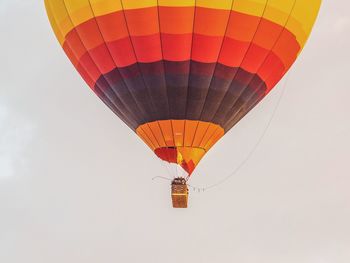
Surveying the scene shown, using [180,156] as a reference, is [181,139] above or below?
above

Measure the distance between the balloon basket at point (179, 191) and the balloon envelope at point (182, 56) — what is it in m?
0.39

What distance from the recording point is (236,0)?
2300 cm

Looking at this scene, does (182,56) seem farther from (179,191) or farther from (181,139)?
(179,191)

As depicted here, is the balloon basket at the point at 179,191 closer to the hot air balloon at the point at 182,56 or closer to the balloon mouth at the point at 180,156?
the hot air balloon at the point at 182,56

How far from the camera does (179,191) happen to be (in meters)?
24.2

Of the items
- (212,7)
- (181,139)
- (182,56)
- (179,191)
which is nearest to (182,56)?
(182,56)

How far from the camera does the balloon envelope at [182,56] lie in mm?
23172

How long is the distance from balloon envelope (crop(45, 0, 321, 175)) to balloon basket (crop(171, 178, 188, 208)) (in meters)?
0.39

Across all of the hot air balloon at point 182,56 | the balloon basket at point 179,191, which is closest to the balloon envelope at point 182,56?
the hot air balloon at point 182,56

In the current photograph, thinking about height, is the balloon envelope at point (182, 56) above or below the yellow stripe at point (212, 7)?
below

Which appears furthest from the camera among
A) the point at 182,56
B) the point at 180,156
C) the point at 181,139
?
the point at 180,156

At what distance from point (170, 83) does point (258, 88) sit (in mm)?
2368

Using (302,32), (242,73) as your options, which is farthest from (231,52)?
(302,32)

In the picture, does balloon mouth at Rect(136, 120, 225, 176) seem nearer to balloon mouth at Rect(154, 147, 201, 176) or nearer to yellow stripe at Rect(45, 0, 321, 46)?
balloon mouth at Rect(154, 147, 201, 176)
